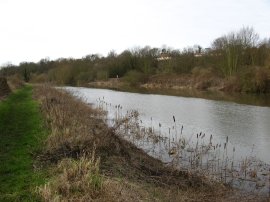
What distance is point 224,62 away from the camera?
57.4 m

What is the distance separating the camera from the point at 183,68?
72688 mm

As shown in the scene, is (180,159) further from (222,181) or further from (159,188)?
(159,188)

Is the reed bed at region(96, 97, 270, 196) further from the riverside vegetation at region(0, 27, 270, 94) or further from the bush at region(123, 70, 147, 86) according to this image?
the bush at region(123, 70, 147, 86)

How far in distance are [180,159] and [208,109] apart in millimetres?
17430

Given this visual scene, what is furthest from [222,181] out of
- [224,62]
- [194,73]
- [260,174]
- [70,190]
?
[194,73]

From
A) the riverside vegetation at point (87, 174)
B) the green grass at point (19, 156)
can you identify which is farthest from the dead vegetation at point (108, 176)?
the green grass at point (19, 156)

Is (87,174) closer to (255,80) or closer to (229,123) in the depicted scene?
(229,123)

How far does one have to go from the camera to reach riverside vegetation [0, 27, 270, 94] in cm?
5125

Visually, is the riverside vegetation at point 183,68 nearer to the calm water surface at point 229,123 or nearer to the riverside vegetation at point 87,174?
the calm water surface at point 229,123

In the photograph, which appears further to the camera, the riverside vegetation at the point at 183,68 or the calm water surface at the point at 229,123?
the riverside vegetation at the point at 183,68

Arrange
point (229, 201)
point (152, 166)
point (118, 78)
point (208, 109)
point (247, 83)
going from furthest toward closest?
point (118, 78), point (247, 83), point (208, 109), point (152, 166), point (229, 201)

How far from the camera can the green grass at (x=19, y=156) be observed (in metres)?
8.39

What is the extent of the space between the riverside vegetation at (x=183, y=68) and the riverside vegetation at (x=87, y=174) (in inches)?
1568

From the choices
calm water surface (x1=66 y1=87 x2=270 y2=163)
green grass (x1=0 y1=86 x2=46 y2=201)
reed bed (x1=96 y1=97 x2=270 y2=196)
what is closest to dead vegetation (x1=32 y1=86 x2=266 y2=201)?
green grass (x1=0 y1=86 x2=46 y2=201)
